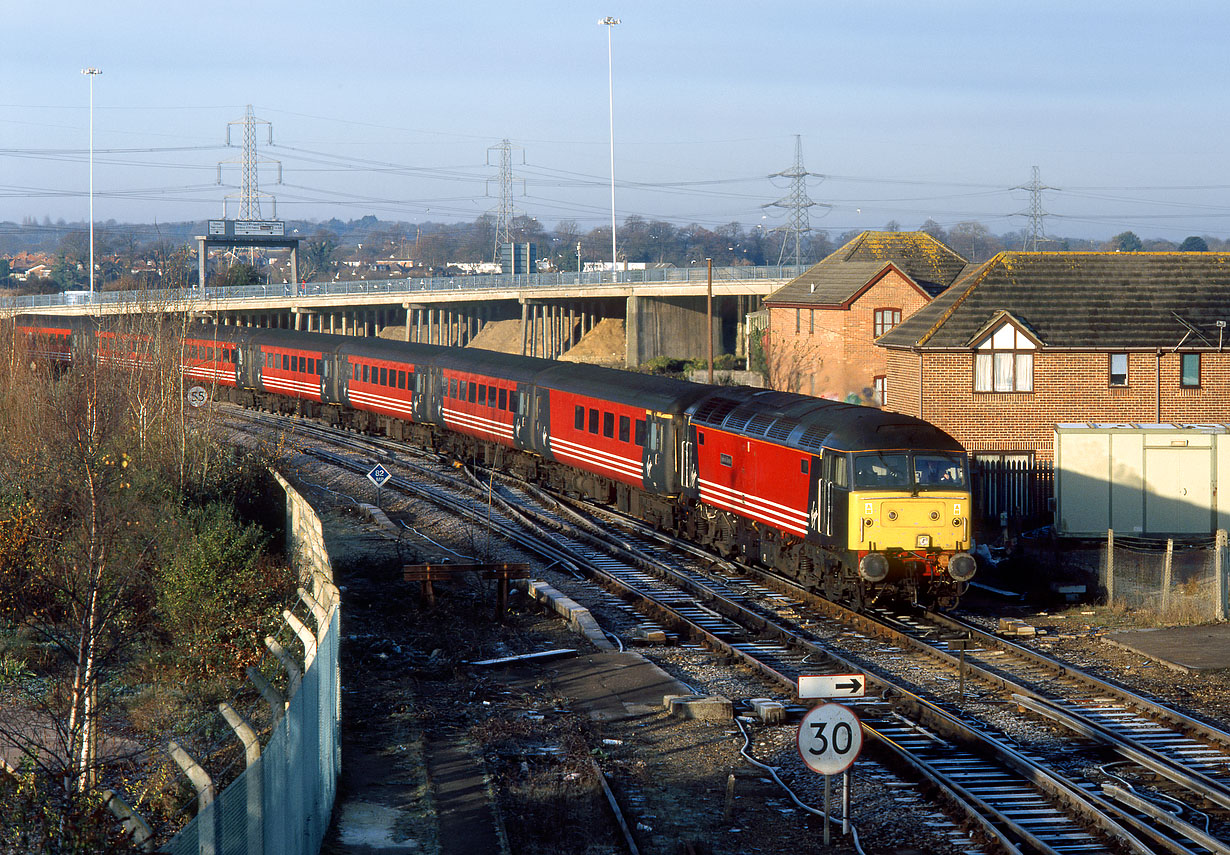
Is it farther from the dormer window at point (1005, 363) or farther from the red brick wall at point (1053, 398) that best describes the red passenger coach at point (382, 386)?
the dormer window at point (1005, 363)

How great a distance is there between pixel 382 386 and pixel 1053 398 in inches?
839

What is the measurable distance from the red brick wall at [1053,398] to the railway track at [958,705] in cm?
932

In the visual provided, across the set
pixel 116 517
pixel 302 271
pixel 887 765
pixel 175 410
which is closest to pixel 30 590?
pixel 116 517

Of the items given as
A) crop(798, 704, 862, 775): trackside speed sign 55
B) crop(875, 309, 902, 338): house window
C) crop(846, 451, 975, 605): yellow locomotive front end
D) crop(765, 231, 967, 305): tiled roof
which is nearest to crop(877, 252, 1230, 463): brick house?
crop(846, 451, 975, 605): yellow locomotive front end

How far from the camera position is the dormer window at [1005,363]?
32.2 m

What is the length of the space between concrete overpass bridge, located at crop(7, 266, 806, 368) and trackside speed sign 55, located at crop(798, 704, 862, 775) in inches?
2016

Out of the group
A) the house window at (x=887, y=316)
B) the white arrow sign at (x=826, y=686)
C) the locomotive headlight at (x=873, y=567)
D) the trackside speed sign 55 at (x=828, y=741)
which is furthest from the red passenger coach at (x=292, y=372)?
the trackside speed sign 55 at (x=828, y=741)

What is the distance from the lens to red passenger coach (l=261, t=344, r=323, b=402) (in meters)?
47.2

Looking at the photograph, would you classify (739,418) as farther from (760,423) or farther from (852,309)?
(852,309)

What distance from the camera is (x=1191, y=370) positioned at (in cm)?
3272

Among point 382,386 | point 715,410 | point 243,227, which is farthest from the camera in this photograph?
point 243,227

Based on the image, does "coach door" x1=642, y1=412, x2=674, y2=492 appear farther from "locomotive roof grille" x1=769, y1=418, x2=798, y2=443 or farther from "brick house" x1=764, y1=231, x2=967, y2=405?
"brick house" x1=764, y1=231, x2=967, y2=405

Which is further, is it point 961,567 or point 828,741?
point 961,567

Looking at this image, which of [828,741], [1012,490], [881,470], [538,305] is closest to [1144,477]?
[1012,490]
